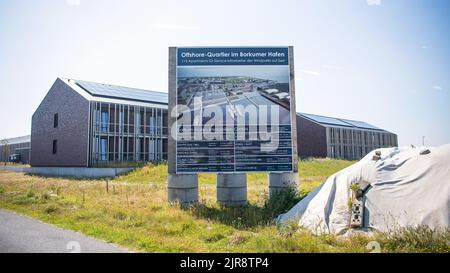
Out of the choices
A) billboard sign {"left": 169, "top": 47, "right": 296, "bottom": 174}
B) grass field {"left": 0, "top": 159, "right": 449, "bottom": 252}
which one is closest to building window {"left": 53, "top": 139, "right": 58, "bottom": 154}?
grass field {"left": 0, "top": 159, "right": 449, "bottom": 252}

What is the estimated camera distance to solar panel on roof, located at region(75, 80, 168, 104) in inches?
1442

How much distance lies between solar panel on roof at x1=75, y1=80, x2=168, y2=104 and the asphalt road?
2791cm

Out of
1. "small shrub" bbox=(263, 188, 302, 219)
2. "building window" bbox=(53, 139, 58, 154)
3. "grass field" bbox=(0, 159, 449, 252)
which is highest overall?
"building window" bbox=(53, 139, 58, 154)

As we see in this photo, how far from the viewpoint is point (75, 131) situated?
35.1 m

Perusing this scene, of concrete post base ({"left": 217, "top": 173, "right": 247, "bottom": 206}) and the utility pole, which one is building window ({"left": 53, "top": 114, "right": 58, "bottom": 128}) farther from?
the utility pole

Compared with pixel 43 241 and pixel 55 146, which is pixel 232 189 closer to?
pixel 43 241

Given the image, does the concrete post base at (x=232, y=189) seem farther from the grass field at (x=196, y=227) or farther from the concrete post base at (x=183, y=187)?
the concrete post base at (x=183, y=187)

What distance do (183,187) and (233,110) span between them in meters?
3.96

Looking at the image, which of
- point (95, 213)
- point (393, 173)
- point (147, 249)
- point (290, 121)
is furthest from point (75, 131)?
point (393, 173)

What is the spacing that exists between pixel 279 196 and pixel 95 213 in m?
7.26

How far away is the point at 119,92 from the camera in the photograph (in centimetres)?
3925

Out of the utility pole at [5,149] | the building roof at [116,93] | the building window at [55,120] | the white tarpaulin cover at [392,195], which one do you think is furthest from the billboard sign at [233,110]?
the utility pole at [5,149]

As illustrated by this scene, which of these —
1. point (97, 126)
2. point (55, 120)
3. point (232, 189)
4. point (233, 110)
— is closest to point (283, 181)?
point (232, 189)
